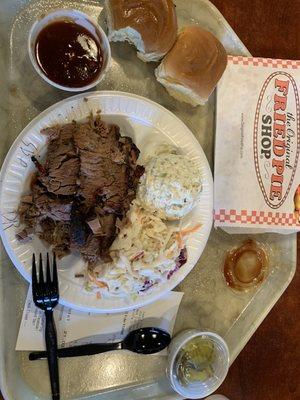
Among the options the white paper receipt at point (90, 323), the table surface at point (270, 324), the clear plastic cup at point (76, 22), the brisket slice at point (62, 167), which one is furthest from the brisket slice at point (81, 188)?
the table surface at point (270, 324)

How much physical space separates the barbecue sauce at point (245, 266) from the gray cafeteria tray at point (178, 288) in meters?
0.03

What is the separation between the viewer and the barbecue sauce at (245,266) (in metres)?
1.96

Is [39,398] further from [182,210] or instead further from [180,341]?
[182,210]

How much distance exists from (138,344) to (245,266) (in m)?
0.53

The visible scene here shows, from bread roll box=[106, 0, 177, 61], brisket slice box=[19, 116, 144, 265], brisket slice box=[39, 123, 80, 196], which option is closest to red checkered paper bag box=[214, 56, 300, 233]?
bread roll box=[106, 0, 177, 61]

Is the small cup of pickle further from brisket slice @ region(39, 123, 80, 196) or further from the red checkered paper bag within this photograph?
brisket slice @ region(39, 123, 80, 196)

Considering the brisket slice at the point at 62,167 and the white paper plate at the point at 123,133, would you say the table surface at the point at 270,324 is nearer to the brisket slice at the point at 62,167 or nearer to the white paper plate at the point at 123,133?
the white paper plate at the point at 123,133

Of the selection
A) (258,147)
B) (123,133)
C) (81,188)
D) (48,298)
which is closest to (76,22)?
(123,133)

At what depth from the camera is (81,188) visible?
163cm

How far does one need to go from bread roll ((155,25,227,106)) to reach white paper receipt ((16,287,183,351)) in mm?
797

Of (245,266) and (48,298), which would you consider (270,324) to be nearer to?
(245,266)

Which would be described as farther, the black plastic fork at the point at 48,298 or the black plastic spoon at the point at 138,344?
the black plastic spoon at the point at 138,344

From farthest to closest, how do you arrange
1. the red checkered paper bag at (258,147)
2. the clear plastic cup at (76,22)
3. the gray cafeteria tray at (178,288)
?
the red checkered paper bag at (258,147) → the gray cafeteria tray at (178,288) → the clear plastic cup at (76,22)

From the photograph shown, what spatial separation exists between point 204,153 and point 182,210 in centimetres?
30
